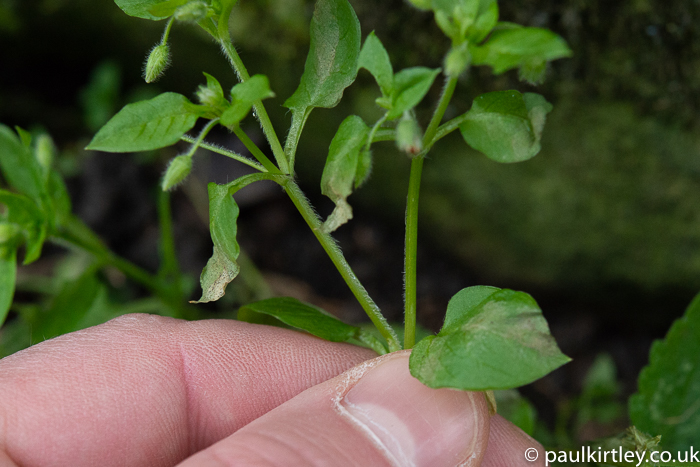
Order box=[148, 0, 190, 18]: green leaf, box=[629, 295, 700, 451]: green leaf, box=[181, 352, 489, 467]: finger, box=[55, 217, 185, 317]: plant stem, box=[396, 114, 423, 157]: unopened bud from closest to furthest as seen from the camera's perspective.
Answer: box=[396, 114, 423, 157]: unopened bud < box=[148, 0, 190, 18]: green leaf < box=[181, 352, 489, 467]: finger < box=[629, 295, 700, 451]: green leaf < box=[55, 217, 185, 317]: plant stem

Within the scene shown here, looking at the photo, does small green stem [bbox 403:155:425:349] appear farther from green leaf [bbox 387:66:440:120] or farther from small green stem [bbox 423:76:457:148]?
green leaf [bbox 387:66:440:120]

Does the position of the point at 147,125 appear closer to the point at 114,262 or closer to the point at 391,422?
the point at 391,422

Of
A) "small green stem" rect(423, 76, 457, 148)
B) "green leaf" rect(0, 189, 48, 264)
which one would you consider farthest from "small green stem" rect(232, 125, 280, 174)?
"green leaf" rect(0, 189, 48, 264)

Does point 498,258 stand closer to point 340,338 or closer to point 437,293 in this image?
point 437,293

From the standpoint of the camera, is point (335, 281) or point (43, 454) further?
point (335, 281)

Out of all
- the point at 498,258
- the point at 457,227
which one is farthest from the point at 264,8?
the point at 498,258

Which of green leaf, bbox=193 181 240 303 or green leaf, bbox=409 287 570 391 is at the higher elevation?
green leaf, bbox=193 181 240 303
